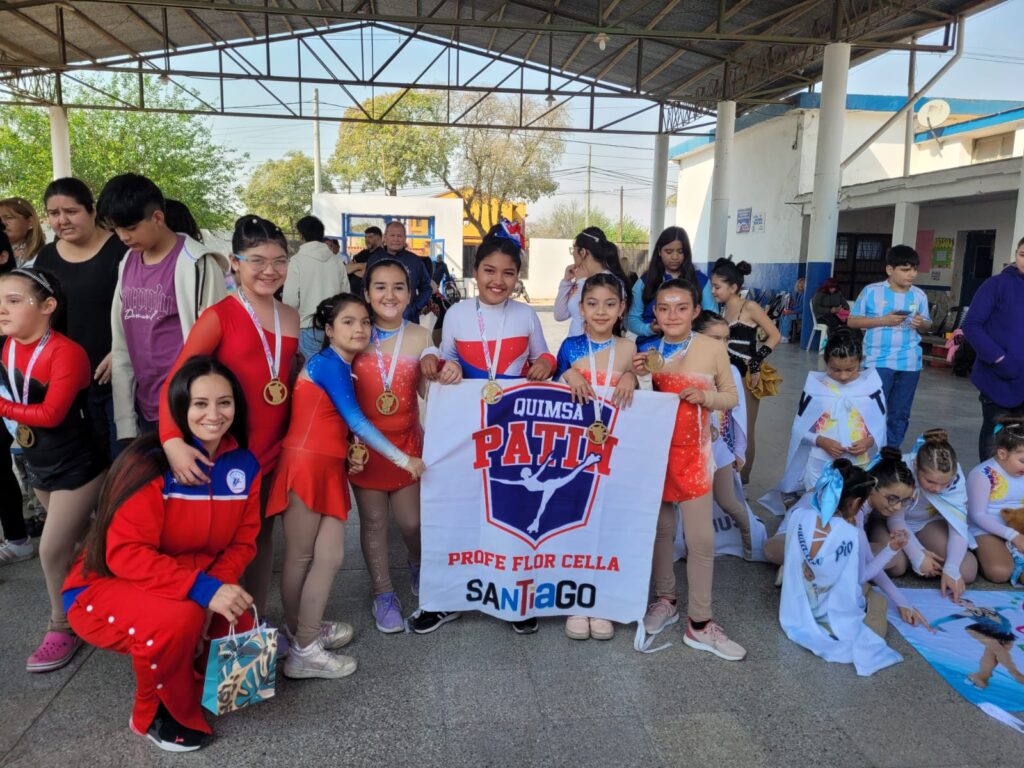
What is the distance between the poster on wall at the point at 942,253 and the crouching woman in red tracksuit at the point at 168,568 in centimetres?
1542

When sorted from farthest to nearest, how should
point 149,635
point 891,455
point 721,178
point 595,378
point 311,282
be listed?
point 721,178, point 311,282, point 891,455, point 595,378, point 149,635

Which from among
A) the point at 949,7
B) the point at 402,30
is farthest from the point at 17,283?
the point at 402,30

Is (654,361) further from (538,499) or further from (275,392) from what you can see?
(275,392)

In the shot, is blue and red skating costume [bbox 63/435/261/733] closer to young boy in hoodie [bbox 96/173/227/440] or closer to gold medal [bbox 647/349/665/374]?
young boy in hoodie [bbox 96/173/227/440]

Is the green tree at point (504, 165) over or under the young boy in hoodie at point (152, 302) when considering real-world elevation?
over

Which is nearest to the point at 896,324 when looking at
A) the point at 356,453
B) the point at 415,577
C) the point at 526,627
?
the point at 526,627

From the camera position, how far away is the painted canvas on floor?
2.57 meters

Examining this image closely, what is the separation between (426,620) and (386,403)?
91 centimetres

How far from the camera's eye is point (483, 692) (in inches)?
97.2

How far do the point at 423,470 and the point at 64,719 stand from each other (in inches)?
55.0

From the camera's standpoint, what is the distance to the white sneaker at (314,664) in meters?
2.51

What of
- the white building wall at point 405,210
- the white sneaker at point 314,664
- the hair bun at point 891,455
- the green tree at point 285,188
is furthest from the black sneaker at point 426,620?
the green tree at point 285,188

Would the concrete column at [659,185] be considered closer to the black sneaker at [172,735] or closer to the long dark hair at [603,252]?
the long dark hair at [603,252]

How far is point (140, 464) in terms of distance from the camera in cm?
221
